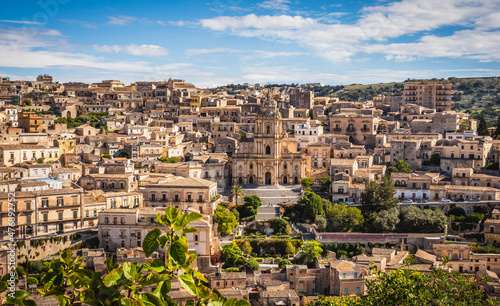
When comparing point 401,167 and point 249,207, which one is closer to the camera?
point 249,207

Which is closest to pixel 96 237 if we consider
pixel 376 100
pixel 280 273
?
pixel 280 273

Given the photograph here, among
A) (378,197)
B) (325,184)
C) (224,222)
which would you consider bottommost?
(224,222)

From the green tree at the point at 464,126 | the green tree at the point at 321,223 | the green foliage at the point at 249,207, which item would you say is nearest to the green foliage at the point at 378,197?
the green tree at the point at 321,223

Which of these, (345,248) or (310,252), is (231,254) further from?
(345,248)

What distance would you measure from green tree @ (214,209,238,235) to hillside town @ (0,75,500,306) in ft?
0.37

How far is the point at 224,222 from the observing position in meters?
41.4

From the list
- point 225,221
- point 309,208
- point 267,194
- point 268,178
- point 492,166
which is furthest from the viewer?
point 268,178

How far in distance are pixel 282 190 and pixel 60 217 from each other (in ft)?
69.0

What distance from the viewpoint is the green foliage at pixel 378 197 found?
44969 mm

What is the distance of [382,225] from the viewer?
42938 millimetres

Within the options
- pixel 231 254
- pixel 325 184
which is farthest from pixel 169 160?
pixel 231 254

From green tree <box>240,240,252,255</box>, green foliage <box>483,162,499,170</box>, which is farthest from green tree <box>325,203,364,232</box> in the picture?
green foliage <box>483,162,499,170</box>

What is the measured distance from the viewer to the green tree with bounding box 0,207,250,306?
5.55 m

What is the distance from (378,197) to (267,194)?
34.9 ft
